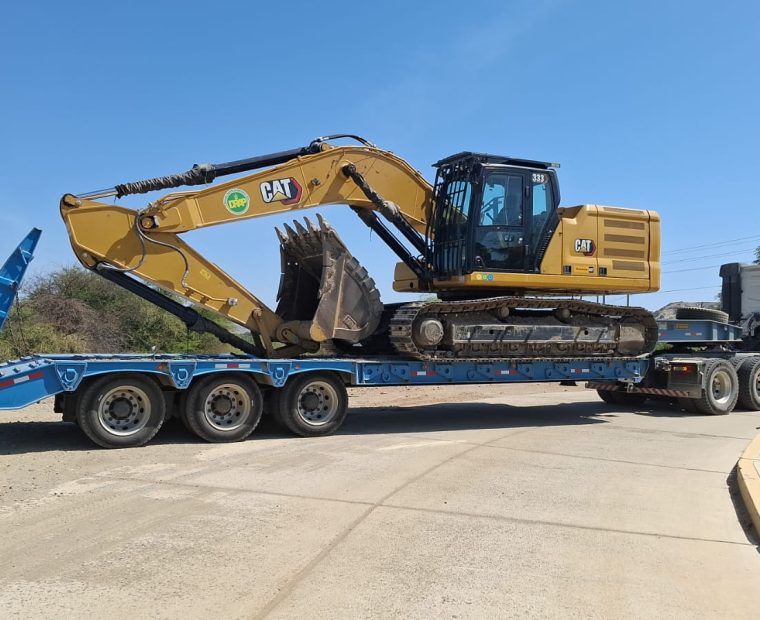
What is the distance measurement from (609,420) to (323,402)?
5.55 m

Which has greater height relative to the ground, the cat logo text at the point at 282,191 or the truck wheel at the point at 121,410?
the cat logo text at the point at 282,191

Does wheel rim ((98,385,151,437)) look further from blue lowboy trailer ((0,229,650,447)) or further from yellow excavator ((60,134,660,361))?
yellow excavator ((60,134,660,361))

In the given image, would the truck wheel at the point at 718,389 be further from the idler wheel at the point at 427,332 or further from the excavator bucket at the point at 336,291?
the excavator bucket at the point at 336,291

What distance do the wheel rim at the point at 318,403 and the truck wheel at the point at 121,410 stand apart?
1958mm

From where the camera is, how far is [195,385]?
9039 millimetres

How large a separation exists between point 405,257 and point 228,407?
406cm

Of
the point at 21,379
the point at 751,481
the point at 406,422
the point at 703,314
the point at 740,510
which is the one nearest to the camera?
the point at 740,510

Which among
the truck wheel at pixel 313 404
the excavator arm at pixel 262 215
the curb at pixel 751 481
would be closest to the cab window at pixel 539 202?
the excavator arm at pixel 262 215

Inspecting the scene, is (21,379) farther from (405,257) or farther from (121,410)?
(405,257)

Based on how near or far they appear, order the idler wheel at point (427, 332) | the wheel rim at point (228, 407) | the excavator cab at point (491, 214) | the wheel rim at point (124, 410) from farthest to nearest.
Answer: the excavator cab at point (491, 214) < the idler wheel at point (427, 332) < the wheel rim at point (228, 407) < the wheel rim at point (124, 410)

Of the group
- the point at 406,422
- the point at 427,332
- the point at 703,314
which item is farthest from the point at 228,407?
the point at 703,314

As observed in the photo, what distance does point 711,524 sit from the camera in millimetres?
5895

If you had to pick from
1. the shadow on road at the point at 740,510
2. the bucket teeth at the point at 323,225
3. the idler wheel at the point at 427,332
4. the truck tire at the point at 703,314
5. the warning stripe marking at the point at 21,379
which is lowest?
the shadow on road at the point at 740,510

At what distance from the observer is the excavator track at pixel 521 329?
10352mm
